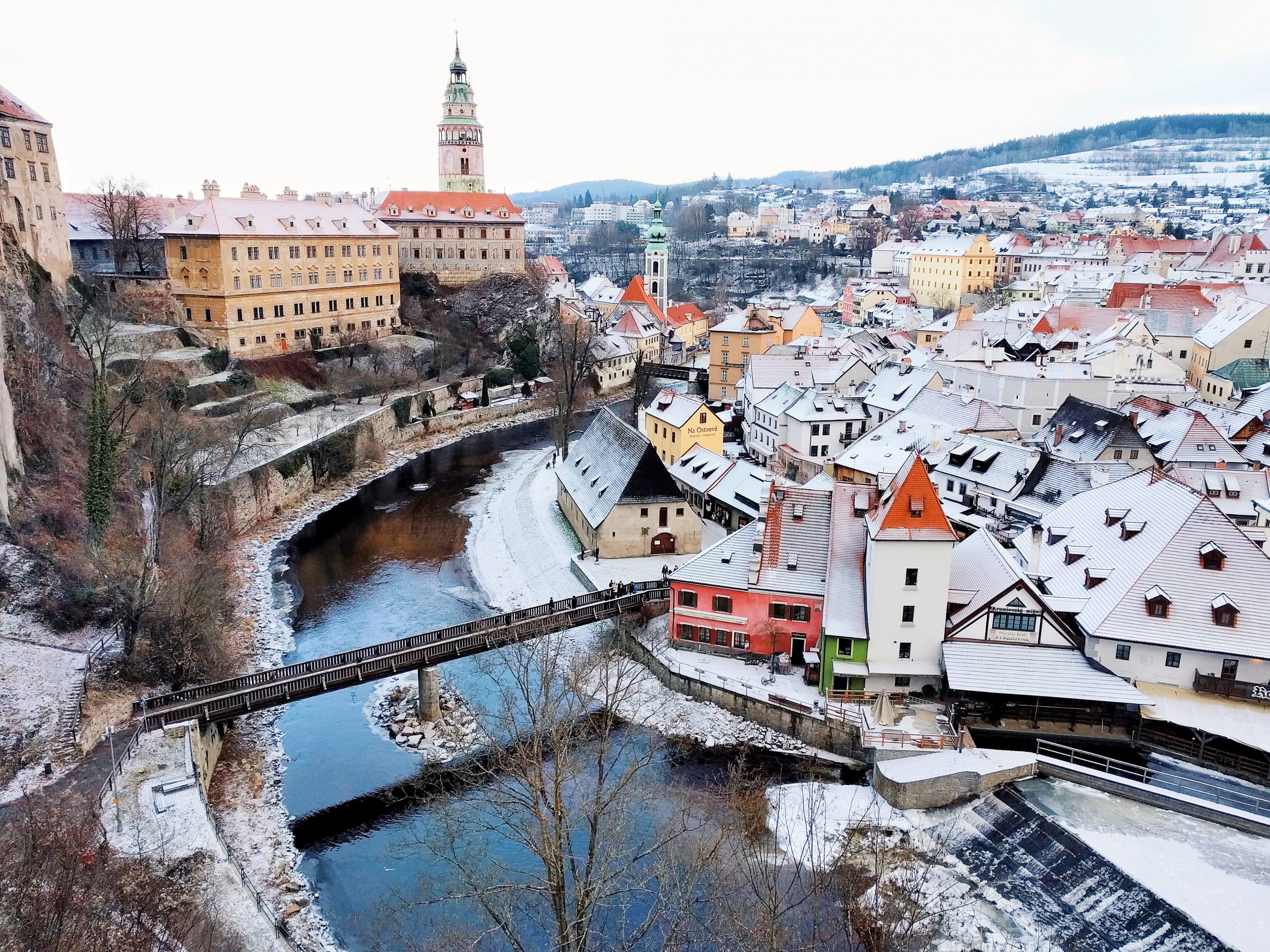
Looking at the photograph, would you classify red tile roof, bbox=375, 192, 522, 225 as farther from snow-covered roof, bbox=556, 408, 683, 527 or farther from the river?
snow-covered roof, bbox=556, 408, 683, 527

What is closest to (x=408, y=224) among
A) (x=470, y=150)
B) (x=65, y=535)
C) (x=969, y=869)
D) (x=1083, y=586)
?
(x=470, y=150)

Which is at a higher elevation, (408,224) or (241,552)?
(408,224)

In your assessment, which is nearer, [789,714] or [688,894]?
[688,894]

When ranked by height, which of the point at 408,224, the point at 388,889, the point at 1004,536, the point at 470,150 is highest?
the point at 470,150

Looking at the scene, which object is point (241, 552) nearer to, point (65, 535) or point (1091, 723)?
point (65, 535)

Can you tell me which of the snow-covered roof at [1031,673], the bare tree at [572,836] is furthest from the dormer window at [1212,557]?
the bare tree at [572,836]

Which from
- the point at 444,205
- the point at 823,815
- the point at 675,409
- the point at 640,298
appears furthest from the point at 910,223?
the point at 823,815
